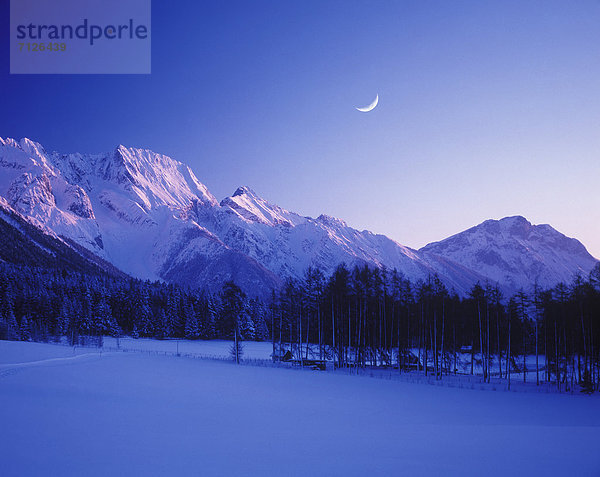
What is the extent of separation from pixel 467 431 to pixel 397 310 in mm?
28479

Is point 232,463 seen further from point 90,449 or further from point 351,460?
point 90,449

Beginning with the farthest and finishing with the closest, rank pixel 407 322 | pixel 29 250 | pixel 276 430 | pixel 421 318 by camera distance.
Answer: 1. pixel 29 250
2. pixel 407 322
3. pixel 421 318
4. pixel 276 430

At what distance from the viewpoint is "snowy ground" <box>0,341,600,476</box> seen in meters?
9.88

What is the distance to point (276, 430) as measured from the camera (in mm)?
13320

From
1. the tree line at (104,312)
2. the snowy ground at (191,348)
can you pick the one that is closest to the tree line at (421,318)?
the snowy ground at (191,348)

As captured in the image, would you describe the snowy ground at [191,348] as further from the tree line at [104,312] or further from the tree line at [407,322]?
the tree line at [407,322]

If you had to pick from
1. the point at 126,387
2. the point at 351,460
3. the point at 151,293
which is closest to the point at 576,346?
the point at 351,460

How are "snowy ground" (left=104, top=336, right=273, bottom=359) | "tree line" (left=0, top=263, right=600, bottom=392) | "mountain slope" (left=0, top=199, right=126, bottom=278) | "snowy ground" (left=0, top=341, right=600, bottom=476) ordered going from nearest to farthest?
1. "snowy ground" (left=0, top=341, right=600, bottom=476)
2. "tree line" (left=0, top=263, right=600, bottom=392)
3. "snowy ground" (left=104, top=336, right=273, bottom=359)
4. "mountain slope" (left=0, top=199, right=126, bottom=278)

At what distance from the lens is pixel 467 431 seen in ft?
46.2

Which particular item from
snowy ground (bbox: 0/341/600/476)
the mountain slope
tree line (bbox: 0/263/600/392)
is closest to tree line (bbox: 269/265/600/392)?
tree line (bbox: 0/263/600/392)

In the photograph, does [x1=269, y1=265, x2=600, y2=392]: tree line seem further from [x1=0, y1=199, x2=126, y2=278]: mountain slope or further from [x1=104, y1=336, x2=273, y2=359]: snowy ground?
[x1=0, y1=199, x2=126, y2=278]: mountain slope

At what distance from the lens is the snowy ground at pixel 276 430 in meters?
9.88

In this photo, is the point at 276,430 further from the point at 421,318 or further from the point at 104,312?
the point at 104,312

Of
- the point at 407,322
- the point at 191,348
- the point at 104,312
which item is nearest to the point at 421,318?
the point at 407,322
